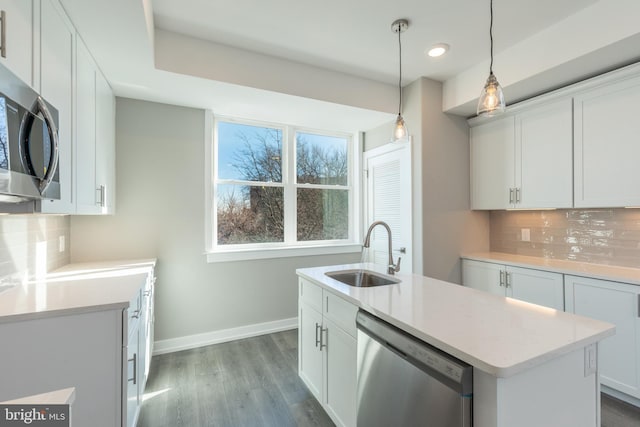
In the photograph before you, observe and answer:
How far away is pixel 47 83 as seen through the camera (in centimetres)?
139

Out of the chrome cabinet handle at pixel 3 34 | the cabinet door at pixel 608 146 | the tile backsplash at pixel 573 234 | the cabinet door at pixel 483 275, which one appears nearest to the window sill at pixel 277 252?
the cabinet door at pixel 483 275

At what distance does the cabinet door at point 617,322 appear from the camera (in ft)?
6.55

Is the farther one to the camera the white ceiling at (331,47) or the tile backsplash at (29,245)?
the white ceiling at (331,47)

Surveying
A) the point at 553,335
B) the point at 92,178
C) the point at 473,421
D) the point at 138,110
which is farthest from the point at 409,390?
the point at 138,110

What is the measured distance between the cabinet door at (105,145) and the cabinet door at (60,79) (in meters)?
0.53

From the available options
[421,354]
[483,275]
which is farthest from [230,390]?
[483,275]

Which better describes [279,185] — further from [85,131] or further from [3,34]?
[3,34]

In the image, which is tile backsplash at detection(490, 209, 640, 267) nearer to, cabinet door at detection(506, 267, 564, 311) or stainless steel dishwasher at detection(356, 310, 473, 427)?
cabinet door at detection(506, 267, 564, 311)

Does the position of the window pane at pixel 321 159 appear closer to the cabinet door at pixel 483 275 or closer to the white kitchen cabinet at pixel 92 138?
the cabinet door at pixel 483 275

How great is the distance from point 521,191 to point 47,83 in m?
3.61

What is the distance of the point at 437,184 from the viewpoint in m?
3.05

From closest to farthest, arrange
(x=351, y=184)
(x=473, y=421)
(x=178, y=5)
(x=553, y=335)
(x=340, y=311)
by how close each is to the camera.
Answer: (x=473, y=421), (x=553, y=335), (x=340, y=311), (x=178, y=5), (x=351, y=184)

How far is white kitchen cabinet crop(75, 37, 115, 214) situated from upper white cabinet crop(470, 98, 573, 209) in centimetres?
352

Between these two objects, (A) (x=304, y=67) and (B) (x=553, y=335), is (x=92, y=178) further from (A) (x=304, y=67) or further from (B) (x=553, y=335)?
(B) (x=553, y=335)
